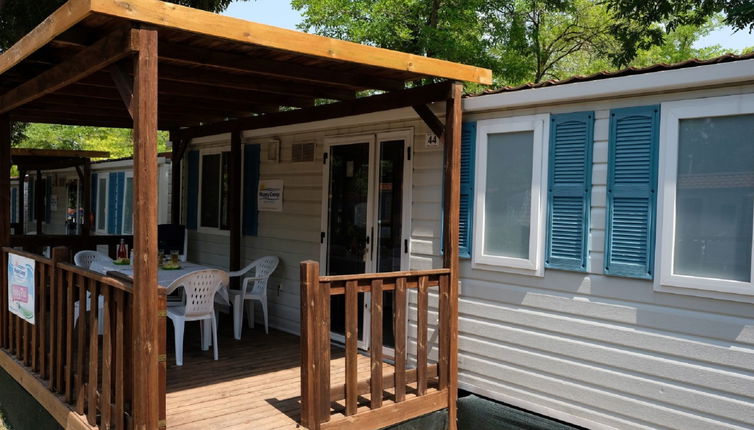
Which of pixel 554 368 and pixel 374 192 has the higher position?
pixel 374 192

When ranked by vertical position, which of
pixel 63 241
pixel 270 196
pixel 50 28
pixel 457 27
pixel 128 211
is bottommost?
pixel 63 241

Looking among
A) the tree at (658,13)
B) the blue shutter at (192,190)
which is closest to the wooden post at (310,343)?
the blue shutter at (192,190)

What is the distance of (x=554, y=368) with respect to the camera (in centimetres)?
379

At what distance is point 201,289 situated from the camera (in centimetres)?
468

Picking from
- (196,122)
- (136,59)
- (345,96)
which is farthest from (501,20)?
(136,59)

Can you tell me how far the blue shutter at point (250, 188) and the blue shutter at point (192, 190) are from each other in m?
1.11

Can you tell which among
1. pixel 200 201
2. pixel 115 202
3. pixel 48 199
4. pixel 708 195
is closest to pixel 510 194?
pixel 708 195

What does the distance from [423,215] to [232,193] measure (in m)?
2.73

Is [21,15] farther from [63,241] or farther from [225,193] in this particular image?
[225,193]

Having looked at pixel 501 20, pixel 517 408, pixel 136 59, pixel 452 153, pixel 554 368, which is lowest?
pixel 517 408

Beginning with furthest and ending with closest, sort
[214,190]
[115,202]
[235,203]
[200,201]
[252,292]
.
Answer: [115,202] < [200,201] < [214,190] < [235,203] < [252,292]

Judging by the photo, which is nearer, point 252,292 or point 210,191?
point 252,292

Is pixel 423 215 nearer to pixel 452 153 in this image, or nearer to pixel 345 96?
pixel 452 153

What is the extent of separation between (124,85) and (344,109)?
2.16 metres
